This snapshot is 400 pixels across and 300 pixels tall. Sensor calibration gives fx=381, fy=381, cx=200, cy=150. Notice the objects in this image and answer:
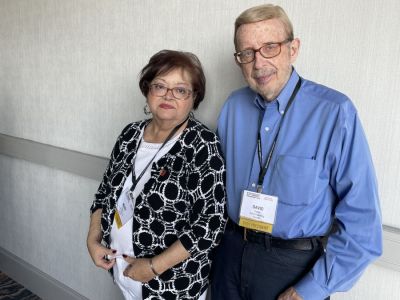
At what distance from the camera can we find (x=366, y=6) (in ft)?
4.14

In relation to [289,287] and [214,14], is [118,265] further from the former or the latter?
[214,14]

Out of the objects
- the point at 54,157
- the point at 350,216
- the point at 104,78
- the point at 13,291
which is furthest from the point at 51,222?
the point at 350,216

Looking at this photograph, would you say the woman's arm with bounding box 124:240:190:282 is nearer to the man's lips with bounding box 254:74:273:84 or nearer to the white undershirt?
the white undershirt

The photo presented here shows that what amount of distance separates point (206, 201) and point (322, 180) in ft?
1.37

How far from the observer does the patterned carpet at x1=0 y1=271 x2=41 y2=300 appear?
2.93 m

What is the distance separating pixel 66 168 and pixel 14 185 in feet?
2.82

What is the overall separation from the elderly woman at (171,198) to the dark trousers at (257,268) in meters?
0.09

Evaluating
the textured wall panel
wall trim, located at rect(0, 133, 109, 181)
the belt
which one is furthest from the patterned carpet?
the belt

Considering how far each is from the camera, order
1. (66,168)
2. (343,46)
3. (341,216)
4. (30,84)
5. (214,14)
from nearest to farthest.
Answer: (341,216), (343,46), (214,14), (66,168), (30,84)

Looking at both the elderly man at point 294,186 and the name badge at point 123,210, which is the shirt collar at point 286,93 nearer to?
the elderly man at point 294,186

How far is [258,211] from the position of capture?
1215 mm

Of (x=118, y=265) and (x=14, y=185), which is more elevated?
(x=118, y=265)

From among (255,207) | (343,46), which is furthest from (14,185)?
(343,46)

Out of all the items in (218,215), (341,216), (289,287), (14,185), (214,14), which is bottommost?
(14,185)
